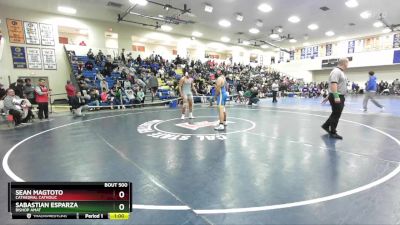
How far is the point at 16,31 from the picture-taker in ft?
48.5

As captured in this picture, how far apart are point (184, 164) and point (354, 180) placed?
89.3 inches

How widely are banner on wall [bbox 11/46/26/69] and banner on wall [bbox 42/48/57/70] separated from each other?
3.67 feet

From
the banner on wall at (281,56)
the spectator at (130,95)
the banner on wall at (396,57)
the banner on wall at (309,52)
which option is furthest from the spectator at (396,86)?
the spectator at (130,95)

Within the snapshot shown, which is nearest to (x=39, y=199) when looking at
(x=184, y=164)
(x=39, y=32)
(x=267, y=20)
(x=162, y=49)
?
(x=184, y=164)

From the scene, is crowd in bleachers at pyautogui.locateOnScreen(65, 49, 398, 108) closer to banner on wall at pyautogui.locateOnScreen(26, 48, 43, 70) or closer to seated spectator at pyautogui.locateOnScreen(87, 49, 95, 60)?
seated spectator at pyautogui.locateOnScreen(87, 49, 95, 60)

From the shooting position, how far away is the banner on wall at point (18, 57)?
1478cm

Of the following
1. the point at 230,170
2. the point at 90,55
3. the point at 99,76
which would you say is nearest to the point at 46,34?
the point at 90,55

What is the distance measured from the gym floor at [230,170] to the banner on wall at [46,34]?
1227 centimetres

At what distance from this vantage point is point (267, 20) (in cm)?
1798

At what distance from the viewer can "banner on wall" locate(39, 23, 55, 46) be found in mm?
15719
